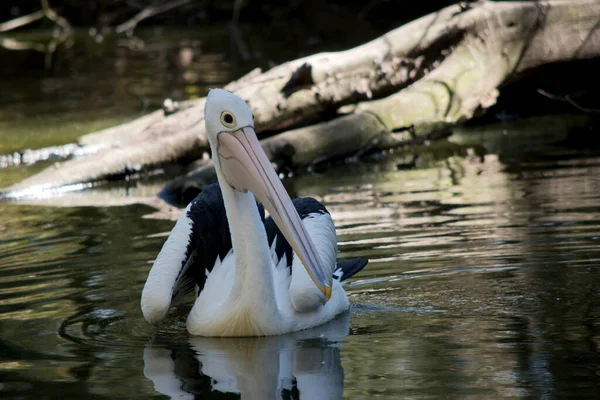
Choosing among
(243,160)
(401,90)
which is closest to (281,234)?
(243,160)

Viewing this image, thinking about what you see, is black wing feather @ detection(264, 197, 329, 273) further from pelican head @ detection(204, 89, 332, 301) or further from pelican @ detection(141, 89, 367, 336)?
pelican head @ detection(204, 89, 332, 301)

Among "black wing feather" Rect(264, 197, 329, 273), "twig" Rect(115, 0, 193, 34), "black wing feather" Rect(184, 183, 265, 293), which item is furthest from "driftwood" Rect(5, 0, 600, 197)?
"black wing feather" Rect(184, 183, 265, 293)

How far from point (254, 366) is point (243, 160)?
834 mm

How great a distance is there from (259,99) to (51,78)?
915cm

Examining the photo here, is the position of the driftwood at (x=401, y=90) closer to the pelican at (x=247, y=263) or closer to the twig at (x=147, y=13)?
the twig at (x=147, y=13)

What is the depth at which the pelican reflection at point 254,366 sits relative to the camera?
11.8ft

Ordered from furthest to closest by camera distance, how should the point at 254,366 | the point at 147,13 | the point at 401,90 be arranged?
the point at 147,13, the point at 401,90, the point at 254,366

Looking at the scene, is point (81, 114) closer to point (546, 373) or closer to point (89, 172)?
point (89, 172)

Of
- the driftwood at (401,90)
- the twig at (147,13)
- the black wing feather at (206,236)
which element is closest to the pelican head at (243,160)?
the black wing feather at (206,236)

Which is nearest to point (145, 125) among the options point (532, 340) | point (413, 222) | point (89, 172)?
point (89, 172)

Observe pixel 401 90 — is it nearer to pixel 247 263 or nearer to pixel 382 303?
pixel 382 303

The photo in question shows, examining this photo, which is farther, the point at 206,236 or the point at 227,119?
the point at 206,236

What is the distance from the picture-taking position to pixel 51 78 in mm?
17359

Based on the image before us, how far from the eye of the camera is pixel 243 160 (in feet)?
13.9
